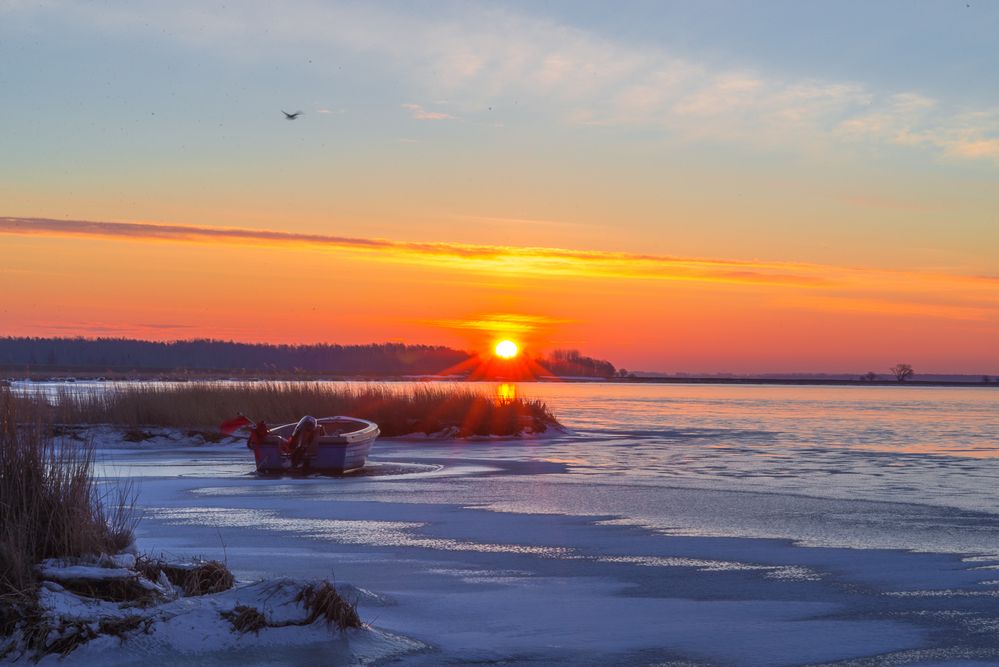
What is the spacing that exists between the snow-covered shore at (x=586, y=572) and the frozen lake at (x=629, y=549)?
3 cm

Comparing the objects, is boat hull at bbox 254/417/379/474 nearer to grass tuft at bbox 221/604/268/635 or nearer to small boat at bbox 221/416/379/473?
small boat at bbox 221/416/379/473

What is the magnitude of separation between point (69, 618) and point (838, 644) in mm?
4712

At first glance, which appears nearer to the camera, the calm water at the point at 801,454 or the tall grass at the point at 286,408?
the calm water at the point at 801,454

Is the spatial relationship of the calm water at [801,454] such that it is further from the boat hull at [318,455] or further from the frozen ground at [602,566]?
the boat hull at [318,455]

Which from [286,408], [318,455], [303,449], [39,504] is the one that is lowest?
[318,455]

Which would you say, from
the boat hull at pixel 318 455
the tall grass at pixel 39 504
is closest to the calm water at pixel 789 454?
the tall grass at pixel 39 504

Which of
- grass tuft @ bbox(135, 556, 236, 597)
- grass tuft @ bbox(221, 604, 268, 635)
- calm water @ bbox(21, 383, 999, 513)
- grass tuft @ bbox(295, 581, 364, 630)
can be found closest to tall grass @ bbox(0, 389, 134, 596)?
grass tuft @ bbox(135, 556, 236, 597)

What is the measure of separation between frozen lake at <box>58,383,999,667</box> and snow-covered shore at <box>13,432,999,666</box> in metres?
0.03

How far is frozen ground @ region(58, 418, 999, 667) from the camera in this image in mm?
6602

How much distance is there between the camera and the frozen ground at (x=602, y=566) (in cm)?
660

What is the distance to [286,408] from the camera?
3066 centimetres

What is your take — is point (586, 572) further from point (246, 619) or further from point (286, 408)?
point (286, 408)

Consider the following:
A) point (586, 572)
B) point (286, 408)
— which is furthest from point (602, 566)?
point (286, 408)

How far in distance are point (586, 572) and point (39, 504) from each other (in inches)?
178
